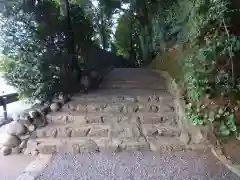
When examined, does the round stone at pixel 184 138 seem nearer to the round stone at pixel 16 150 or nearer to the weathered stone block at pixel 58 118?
the weathered stone block at pixel 58 118

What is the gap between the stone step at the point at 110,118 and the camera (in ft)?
12.7

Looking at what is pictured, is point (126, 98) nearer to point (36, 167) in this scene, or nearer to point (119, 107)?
point (119, 107)

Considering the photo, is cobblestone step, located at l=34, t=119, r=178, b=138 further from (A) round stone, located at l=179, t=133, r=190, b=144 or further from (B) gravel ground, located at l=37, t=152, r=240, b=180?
→ (B) gravel ground, located at l=37, t=152, r=240, b=180

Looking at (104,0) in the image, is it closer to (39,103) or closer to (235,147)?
(39,103)

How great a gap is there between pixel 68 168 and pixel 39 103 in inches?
71.3

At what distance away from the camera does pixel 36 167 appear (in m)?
2.98

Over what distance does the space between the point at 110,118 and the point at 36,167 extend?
136 cm

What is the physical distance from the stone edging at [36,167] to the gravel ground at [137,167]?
7cm

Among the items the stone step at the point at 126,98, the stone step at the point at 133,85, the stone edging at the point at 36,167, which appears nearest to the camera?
the stone edging at the point at 36,167

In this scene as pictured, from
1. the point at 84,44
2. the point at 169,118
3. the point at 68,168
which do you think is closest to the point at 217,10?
the point at 169,118

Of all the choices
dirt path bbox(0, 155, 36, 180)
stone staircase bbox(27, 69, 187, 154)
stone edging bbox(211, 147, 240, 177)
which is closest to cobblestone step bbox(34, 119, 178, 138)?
stone staircase bbox(27, 69, 187, 154)

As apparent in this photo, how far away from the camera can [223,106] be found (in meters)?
3.18

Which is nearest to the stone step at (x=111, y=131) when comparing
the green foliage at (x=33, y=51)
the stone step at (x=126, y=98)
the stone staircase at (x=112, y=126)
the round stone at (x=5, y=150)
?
the stone staircase at (x=112, y=126)

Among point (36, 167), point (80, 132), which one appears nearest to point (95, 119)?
point (80, 132)
